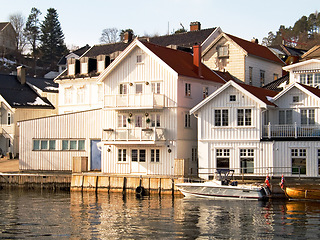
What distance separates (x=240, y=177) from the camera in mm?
45375

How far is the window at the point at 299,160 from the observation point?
44.2m

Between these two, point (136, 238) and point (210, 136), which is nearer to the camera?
point (136, 238)

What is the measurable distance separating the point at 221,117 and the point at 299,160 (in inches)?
268

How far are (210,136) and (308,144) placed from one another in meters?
7.52

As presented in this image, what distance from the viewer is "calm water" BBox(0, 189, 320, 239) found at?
3036 cm

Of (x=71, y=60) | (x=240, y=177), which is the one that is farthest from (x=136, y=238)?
(x=71, y=60)

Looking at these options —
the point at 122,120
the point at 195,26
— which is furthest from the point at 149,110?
the point at 195,26

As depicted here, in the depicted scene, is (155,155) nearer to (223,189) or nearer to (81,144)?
(81,144)

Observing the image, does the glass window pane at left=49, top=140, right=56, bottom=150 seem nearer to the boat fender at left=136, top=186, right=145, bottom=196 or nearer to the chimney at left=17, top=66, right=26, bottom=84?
the boat fender at left=136, top=186, right=145, bottom=196

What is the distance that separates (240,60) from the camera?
6106cm

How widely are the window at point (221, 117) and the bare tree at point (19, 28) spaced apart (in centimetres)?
8937

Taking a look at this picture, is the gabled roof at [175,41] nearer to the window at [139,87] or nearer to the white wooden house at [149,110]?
the white wooden house at [149,110]

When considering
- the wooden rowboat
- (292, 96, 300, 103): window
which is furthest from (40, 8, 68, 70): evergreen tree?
the wooden rowboat

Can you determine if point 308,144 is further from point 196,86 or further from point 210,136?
point 196,86
